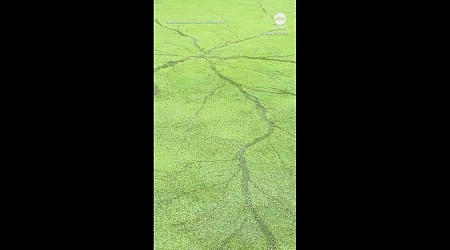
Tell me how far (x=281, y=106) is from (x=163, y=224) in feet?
3.19

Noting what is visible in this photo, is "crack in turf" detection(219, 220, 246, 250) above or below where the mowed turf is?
below

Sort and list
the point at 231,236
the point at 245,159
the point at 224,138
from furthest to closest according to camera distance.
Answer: the point at 224,138
the point at 245,159
the point at 231,236

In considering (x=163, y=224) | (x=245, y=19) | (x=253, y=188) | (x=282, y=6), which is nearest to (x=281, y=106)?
(x=253, y=188)

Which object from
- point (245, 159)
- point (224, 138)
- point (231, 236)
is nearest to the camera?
point (231, 236)

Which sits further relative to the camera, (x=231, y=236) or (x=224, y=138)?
(x=224, y=138)

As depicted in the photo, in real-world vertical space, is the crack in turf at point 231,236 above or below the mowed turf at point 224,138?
below

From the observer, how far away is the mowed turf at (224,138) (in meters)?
1.33

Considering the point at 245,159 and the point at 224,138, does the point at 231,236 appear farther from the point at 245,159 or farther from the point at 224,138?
the point at 224,138

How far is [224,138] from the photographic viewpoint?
1830 mm

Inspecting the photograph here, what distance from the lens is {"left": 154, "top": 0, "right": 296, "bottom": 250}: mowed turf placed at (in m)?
1.33

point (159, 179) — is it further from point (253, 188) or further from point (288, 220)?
point (288, 220)

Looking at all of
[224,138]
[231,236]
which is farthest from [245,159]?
[231,236]

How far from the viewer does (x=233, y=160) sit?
1.68 metres

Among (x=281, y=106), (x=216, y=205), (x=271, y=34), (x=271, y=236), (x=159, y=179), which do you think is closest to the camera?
(x=271, y=236)
